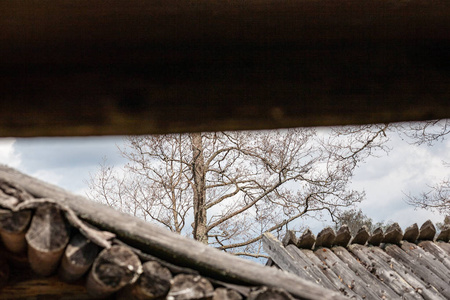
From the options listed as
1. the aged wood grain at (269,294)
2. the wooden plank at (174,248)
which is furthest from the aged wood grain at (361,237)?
the aged wood grain at (269,294)

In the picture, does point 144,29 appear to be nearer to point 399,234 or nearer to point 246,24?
point 246,24

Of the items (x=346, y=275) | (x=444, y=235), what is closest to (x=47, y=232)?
(x=346, y=275)

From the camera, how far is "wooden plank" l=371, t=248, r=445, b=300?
4.41 m

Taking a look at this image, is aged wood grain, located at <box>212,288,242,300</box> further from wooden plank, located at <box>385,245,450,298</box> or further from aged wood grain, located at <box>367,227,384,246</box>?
aged wood grain, located at <box>367,227,384,246</box>

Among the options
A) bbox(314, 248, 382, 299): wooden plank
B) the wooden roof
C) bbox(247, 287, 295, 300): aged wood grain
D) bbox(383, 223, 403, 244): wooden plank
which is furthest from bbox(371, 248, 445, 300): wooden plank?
bbox(247, 287, 295, 300): aged wood grain

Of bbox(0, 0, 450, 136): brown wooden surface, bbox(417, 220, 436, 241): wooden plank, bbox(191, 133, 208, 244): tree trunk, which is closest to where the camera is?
bbox(0, 0, 450, 136): brown wooden surface

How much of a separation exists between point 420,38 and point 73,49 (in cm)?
127

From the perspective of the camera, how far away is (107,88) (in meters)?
1.58

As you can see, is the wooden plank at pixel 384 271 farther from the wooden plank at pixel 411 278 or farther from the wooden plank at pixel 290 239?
the wooden plank at pixel 290 239

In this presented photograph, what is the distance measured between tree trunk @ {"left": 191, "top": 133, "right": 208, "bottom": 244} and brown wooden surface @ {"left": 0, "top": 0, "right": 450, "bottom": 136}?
305 inches

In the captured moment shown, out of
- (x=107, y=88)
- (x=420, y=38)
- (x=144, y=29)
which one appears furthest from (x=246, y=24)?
(x=420, y=38)

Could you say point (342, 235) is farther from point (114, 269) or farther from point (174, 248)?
point (114, 269)

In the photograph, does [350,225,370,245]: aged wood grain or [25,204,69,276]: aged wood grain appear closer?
[25,204,69,276]: aged wood grain

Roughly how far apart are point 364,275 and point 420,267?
0.82 meters
